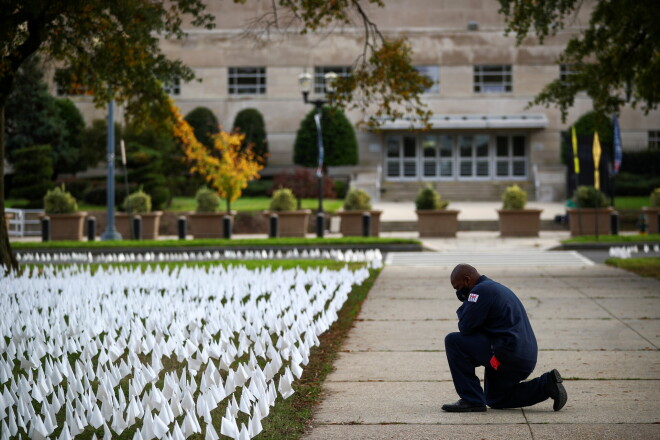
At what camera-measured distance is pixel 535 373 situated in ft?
26.8

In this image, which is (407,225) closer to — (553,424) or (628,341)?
(628,341)

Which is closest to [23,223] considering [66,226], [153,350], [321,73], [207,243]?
[66,226]

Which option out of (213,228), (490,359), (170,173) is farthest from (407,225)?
(490,359)

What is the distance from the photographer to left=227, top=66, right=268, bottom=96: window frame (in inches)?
2120

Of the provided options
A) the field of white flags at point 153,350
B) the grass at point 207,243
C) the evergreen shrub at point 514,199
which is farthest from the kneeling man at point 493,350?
the evergreen shrub at point 514,199

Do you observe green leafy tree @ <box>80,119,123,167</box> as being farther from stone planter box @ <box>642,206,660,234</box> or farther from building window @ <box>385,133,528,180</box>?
stone planter box @ <box>642,206,660,234</box>

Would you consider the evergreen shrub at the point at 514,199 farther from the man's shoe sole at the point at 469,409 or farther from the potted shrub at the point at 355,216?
the man's shoe sole at the point at 469,409

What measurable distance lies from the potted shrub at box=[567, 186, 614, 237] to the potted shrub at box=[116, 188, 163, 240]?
13.4 metres

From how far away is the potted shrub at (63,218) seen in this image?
101 feet

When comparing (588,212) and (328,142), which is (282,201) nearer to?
(588,212)

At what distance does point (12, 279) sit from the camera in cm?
1434

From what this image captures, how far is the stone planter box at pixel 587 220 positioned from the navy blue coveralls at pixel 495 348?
23.2m

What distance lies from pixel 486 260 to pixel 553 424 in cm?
1578

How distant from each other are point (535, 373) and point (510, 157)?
45818 millimetres
